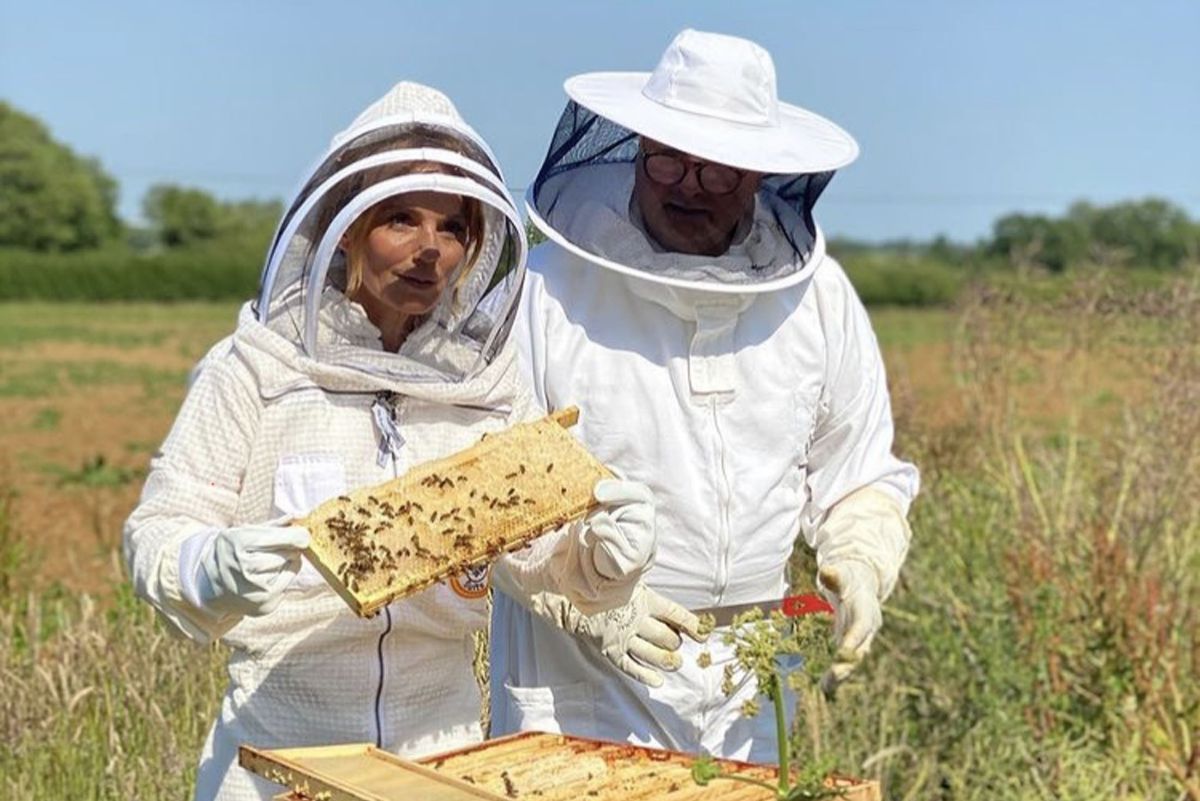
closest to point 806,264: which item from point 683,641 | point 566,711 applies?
point 683,641

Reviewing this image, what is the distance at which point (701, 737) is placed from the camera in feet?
10.7

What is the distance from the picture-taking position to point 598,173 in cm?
337

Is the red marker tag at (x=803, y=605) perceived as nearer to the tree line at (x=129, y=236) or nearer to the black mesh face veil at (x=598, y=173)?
the black mesh face veil at (x=598, y=173)

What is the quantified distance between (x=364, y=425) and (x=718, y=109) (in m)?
1.06

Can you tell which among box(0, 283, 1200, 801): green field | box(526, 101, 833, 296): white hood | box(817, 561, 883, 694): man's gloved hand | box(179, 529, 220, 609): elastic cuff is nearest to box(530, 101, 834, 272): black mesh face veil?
box(526, 101, 833, 296): white hood

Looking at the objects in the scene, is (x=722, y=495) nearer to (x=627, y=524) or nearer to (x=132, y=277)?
(x=627, y=524)

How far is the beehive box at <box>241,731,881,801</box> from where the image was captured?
6.89 ft

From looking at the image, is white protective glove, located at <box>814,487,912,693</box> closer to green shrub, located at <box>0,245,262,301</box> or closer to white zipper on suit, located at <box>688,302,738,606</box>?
white zipper on suit, located at <box>688,302,738,606</box>

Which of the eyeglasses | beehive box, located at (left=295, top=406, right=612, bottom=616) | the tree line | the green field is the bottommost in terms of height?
the tree line

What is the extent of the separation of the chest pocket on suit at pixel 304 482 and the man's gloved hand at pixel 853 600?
3.17 feet

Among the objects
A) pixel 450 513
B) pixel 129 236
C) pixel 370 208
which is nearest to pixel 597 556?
pixel 450 513

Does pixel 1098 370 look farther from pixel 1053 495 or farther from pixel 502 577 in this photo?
pixel 502 577

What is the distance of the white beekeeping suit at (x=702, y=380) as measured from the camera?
317cm

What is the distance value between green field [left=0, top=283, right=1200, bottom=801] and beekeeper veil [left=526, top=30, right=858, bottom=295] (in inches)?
58.4
